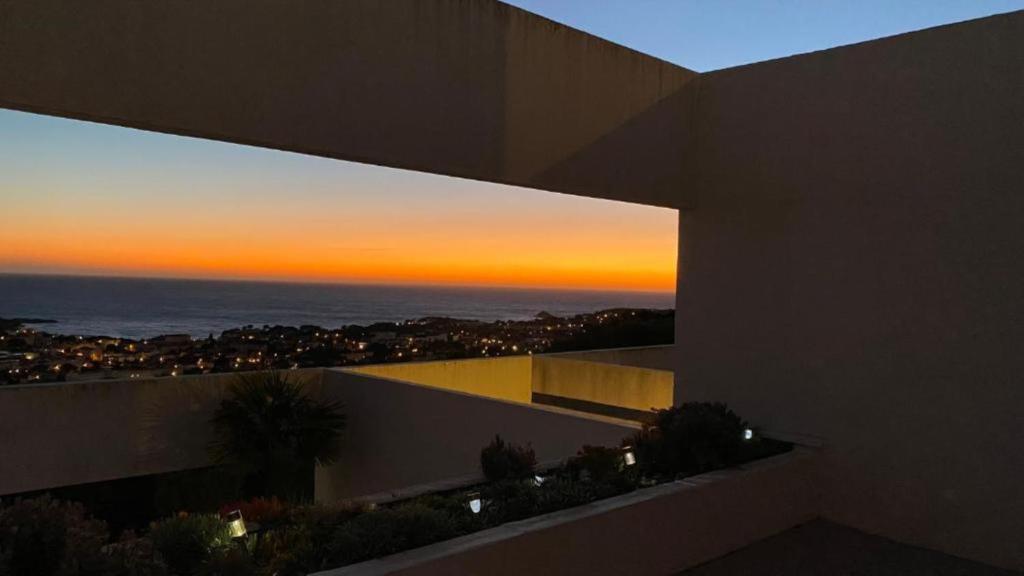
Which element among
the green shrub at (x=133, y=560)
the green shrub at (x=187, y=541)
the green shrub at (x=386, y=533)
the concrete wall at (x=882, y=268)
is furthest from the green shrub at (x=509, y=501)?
the concrete wall at (x=882, y=268)

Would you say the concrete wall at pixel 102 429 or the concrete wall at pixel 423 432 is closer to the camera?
the concrete wall at pixel 423 432

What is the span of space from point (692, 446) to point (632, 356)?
6.38 metres

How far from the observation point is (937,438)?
4242 millimetres

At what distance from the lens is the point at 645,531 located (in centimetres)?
353

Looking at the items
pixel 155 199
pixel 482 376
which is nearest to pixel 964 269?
pixel 482 376

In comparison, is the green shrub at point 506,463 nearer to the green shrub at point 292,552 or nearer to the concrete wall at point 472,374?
the green shrub at point 292,552

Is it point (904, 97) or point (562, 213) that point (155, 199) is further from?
point (904, 97)

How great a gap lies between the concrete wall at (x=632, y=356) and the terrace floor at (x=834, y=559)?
17.6 ft

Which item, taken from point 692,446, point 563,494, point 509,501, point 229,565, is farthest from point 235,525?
point 692,446

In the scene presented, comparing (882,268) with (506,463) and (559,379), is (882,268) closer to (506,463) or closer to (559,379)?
(506,463)

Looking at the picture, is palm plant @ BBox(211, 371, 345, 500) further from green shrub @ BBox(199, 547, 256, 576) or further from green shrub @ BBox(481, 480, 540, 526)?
green shrub @ BBox(199, 547, 256, 576)

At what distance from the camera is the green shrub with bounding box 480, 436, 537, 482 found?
411 centimetres

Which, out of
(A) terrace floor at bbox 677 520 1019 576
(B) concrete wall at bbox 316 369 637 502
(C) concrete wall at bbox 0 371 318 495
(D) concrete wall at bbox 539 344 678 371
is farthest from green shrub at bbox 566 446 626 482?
(D) concrete wall at bbox 539 344 678 371

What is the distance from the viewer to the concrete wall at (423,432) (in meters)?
5.63
